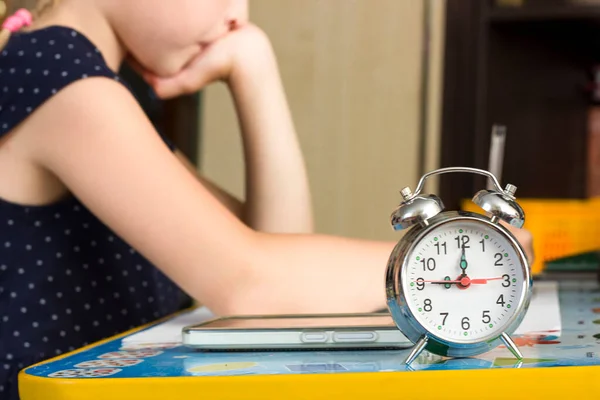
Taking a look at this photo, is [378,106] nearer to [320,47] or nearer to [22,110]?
[320,47]

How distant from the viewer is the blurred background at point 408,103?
7.37 feet

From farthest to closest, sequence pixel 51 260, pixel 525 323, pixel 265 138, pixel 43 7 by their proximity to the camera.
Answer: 1. pixel 265 138
2. pixel 43 7
3. pixel 51 260
4. pixel 525 323

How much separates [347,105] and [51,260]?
131 cm

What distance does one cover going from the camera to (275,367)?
0.67 meters

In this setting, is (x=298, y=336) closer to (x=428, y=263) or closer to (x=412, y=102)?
(x=428, y=263)

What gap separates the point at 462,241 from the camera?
28.2 inches

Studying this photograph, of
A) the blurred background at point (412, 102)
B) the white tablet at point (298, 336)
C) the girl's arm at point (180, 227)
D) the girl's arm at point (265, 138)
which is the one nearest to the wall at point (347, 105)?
the blurred background at point (412, 102)

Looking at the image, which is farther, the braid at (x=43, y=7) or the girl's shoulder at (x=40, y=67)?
the braid at (x=43, y=7)

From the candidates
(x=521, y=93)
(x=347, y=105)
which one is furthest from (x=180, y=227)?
(x=521, y=93)

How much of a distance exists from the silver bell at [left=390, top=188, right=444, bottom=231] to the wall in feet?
5.14

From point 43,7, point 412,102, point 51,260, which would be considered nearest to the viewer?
point 51,260

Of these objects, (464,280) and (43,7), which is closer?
(464,280)

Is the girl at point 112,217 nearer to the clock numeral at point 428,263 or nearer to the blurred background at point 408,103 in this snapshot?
the clock numeral at point 428,263

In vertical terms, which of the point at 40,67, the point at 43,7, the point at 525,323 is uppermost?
the point at 43,7
